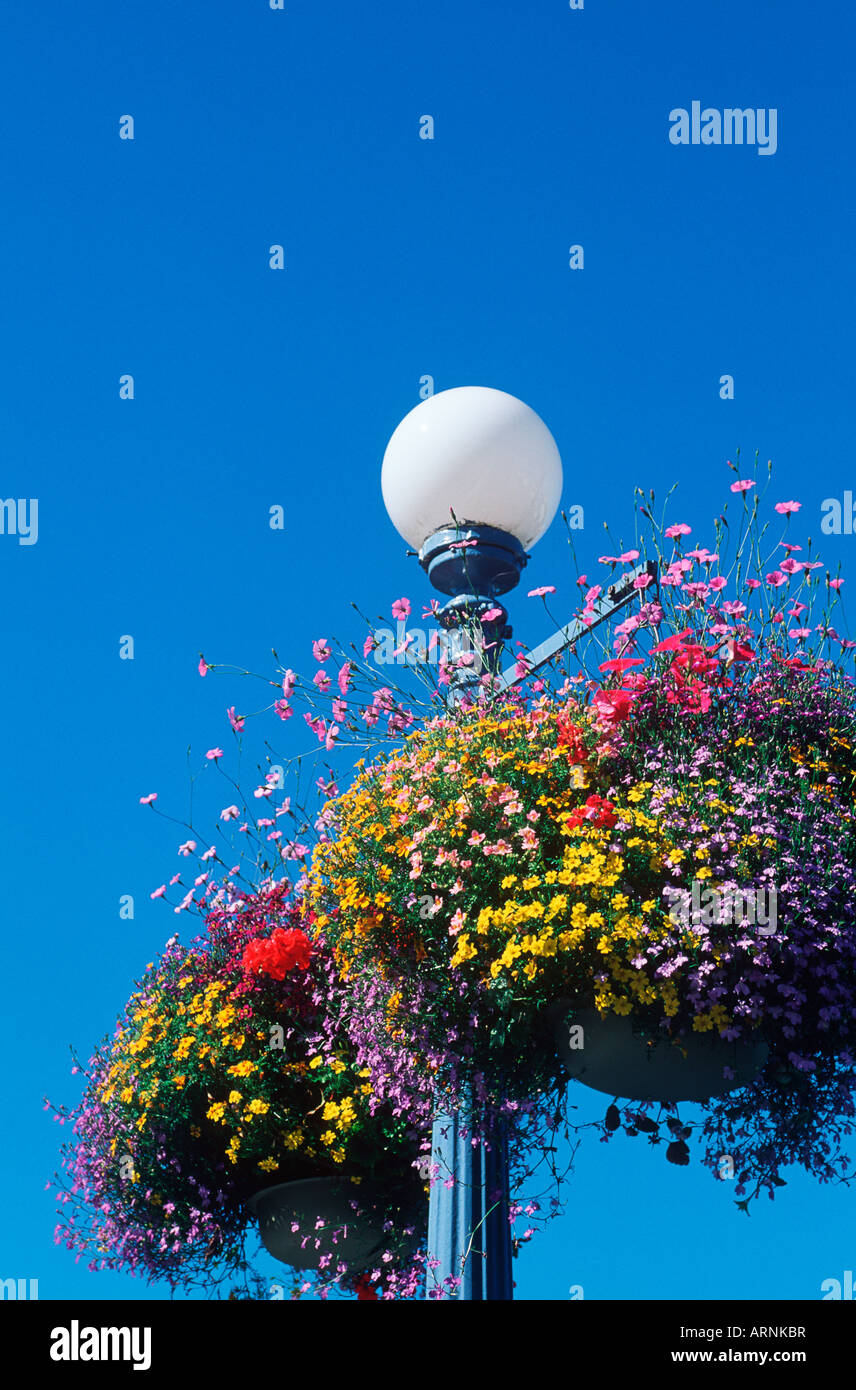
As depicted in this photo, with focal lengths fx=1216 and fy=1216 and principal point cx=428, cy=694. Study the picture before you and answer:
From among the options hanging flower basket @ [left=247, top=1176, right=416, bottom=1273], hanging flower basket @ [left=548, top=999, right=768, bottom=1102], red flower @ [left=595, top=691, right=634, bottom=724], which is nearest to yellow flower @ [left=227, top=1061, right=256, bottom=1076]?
hanging flower basket @ [left=247, top=1176, right=416, bottom=1273]

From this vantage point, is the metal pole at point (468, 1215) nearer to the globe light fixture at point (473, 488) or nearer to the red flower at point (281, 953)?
the red flower at point (281, 953)

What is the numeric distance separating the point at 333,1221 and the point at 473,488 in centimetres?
287

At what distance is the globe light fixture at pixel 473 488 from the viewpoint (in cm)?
491

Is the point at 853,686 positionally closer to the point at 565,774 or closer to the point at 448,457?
the point at 565,774

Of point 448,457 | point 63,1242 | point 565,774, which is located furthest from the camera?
point 63,1242

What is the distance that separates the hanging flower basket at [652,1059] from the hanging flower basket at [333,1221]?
1.46 meters

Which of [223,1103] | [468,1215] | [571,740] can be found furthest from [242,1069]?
[571,740]

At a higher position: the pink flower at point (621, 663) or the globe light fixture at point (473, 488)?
the globe light fixture at point (473, 488)

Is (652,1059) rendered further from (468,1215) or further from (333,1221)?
(333,1221)

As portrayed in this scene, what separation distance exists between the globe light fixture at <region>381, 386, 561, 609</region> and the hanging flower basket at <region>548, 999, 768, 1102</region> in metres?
1.92

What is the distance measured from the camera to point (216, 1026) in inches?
181

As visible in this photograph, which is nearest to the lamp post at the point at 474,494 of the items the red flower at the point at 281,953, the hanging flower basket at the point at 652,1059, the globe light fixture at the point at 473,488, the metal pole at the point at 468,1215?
the globe light fixture at the point at 473,488

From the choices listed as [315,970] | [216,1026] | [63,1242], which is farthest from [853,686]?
[63,1242]
